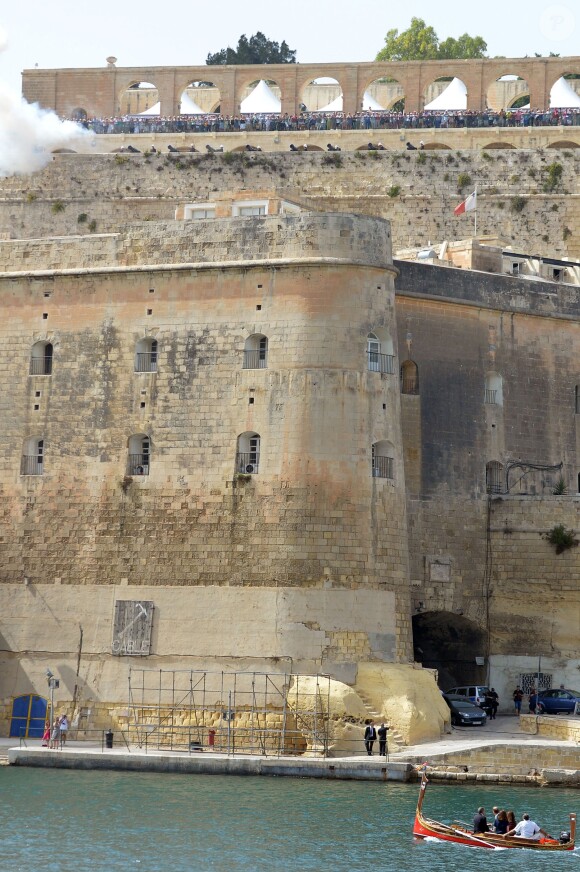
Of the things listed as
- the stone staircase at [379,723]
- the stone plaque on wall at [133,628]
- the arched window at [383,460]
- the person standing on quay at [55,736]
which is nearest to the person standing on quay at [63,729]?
the person standing on quay at [55,736]

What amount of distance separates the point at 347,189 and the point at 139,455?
2177cm

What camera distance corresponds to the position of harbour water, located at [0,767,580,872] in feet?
117

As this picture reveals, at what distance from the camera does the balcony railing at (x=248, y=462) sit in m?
46.7

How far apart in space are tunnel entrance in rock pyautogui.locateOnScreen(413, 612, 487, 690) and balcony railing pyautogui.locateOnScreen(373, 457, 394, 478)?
242 inches

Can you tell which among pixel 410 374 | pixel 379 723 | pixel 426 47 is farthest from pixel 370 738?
pixel 426 47

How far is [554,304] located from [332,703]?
15.3 meters

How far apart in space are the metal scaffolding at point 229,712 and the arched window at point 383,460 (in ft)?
16.7

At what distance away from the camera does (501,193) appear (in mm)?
66250

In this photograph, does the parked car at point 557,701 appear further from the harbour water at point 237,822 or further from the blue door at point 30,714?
the blue door at point 30,714

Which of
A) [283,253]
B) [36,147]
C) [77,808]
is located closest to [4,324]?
[283,253]

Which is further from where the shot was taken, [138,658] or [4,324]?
[4,324]

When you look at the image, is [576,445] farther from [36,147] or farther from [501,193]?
[36,147]

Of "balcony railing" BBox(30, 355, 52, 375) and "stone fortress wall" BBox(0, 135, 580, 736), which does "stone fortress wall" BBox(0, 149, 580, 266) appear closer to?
"stone fortress wall" BBox(0, 135, 580, 736)

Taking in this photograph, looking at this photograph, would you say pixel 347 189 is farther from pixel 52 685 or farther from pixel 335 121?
pixel 52 685
